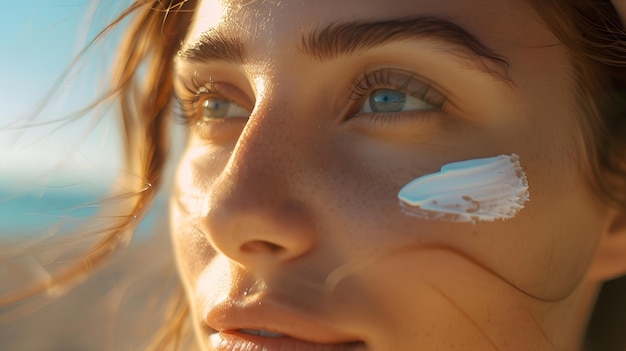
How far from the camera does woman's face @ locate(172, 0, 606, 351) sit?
46.4 inches

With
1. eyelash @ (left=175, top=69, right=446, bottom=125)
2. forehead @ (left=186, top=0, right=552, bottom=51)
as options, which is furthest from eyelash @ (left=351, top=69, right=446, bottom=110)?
forehead @ (left=186, top=0, right=552, bottom=51)

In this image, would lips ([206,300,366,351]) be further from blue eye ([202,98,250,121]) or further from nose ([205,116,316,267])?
blue eye ([202,98,250,121])

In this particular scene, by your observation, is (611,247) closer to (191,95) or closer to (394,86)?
(394,86)

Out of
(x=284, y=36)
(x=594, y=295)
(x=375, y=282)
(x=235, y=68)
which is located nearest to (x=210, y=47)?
(x=235, y=68)

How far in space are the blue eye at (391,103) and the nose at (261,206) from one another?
6.4 inches

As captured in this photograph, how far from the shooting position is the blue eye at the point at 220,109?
1.55 meters

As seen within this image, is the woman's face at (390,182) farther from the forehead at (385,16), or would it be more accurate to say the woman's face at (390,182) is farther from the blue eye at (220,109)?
the blue eye at (220,109)

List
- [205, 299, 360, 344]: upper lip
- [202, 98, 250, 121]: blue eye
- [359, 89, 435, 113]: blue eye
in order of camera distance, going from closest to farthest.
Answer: [205, 299, 360, 344]: upper lip
[359, 89, 435, 113]: blue eye
[202, 98, 250, 121]: blue eye

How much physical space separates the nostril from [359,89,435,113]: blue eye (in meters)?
0.28

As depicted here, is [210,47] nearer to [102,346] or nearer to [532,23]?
[532,23]

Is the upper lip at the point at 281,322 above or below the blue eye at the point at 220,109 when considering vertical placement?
below

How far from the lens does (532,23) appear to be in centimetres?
126

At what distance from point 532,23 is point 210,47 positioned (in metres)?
0.59

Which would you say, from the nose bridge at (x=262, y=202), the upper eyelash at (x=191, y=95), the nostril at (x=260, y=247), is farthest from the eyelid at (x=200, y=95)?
the nostril at (x=260, y=247)
